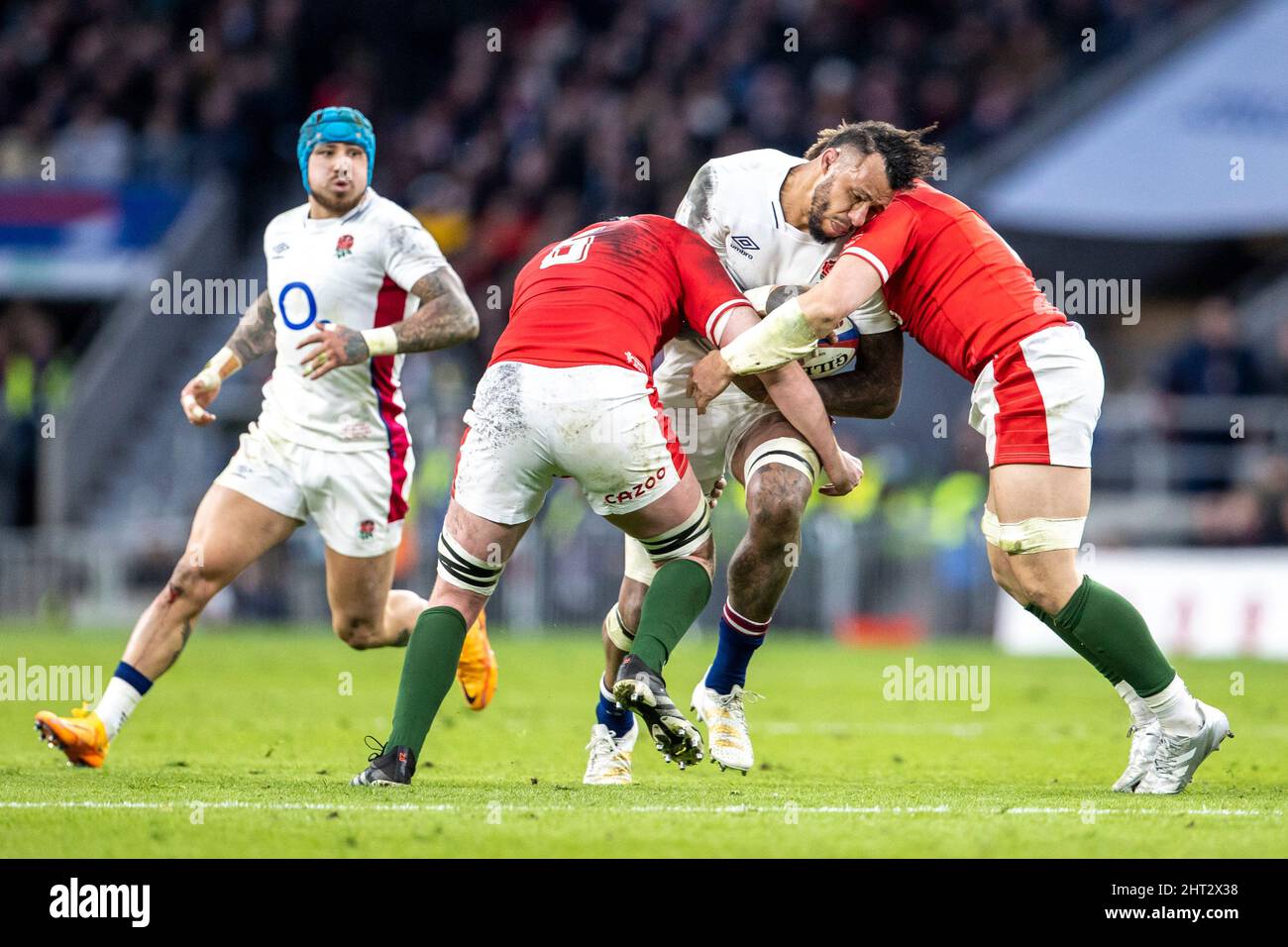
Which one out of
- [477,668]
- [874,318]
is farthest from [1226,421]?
Result: [874,318]

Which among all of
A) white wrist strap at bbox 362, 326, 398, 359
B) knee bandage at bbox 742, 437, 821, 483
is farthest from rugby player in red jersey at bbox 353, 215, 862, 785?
white wrist strap at bbox 362, 326, 398, 359

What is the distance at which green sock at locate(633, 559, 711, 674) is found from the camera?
597cm

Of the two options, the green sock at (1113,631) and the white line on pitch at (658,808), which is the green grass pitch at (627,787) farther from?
the green sock at (1113,631)

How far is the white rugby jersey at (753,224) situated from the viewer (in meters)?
6.68

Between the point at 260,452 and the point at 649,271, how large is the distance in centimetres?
223

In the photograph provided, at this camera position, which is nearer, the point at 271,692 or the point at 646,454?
the point at 646,454

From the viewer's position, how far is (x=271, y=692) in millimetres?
11305

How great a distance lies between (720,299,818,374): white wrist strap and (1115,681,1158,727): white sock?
5.57 feet

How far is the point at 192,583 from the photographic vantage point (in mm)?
7414

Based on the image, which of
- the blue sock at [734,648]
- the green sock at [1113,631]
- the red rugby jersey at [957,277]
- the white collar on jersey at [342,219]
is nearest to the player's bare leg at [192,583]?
the white collar on jersey at [342,219]

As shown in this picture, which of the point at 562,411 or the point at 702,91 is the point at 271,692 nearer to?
the point at 562,411

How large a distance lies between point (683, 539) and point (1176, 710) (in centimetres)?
184

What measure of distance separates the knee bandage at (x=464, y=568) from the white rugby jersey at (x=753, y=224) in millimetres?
1547
